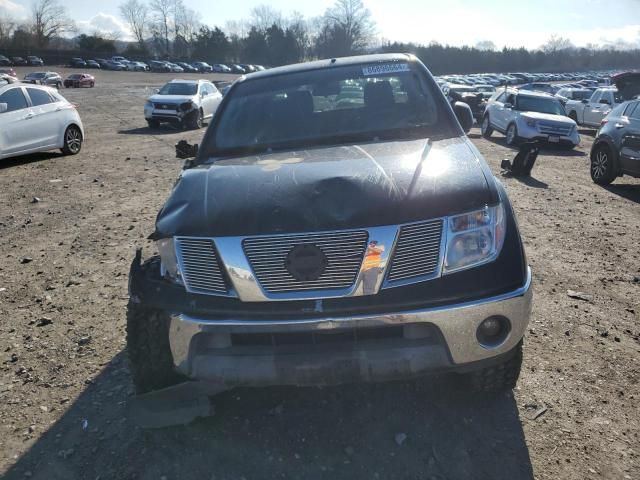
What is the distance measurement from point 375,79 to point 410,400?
2.29 meters

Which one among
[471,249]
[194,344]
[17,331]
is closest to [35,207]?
→ [17,331]

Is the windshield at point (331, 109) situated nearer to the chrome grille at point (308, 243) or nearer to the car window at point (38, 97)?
the chrome grille at point (308, 243)

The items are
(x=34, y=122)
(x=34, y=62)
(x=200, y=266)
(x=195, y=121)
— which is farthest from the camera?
(x=34, y=62)

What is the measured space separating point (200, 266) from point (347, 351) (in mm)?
784

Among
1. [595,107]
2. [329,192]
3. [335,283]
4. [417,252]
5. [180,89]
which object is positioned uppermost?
[329,192]

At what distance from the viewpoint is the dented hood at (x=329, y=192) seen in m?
2.28

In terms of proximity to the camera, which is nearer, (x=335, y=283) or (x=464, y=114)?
(x=335, y=283)

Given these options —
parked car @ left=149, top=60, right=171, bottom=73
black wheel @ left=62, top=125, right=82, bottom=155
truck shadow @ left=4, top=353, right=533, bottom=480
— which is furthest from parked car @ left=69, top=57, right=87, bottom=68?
truck shadow @ left=4, top=353, right=533, bottom=480

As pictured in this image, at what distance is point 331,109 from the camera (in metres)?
3.63

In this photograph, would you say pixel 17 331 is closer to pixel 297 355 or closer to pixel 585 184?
pixel 297 355

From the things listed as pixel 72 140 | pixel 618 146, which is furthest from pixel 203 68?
pixel 618 146

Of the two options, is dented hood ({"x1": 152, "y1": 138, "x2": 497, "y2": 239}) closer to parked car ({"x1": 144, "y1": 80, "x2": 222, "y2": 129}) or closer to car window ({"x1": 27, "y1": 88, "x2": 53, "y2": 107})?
car window ({"x1": 27, "y1": 88, "x2": 53, "y2": 107})

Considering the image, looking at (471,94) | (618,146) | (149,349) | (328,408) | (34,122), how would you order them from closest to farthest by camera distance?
(149,349)
(328,408)
(618,146)
(34,122)
(471,94)

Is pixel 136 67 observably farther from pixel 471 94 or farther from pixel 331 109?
pixel 331 109
